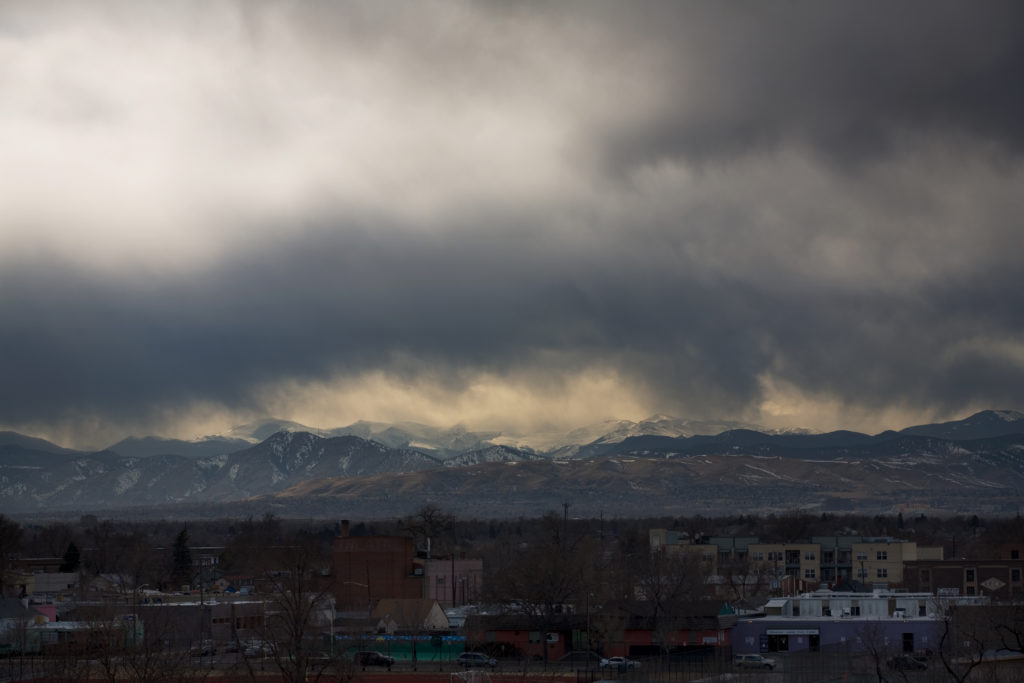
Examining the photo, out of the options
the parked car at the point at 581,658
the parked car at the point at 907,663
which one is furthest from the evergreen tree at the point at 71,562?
the parked car at the point at 907,663

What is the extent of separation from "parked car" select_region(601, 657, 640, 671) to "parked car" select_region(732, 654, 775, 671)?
6680 mm

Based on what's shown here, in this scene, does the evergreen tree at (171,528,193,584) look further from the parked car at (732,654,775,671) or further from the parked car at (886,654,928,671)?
the parked car at (886,654,928,671)

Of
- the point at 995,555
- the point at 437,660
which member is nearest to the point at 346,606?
the point at 437,660

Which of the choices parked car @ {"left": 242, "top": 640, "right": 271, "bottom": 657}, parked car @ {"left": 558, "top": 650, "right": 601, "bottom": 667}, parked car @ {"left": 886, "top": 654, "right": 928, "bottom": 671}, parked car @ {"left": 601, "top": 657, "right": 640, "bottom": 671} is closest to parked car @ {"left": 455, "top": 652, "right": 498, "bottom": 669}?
parked car @ {"left": 558, "top": 650, "right": 601, "bottom": 667}

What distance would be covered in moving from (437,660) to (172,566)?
94.4 metres

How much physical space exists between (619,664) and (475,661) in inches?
409

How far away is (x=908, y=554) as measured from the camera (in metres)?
160

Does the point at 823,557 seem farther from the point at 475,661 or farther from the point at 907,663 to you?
the point at 475,661

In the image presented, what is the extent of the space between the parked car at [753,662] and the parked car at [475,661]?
16.5 meters

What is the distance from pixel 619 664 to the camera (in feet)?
273

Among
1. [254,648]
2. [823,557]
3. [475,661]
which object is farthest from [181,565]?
[475,661]

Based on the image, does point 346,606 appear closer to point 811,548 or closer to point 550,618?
point 550,618

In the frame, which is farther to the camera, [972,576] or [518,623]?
[972,576]

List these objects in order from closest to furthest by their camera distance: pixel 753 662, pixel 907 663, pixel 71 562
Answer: pixel 907 663, pixel 753 662, pixel 71 562
